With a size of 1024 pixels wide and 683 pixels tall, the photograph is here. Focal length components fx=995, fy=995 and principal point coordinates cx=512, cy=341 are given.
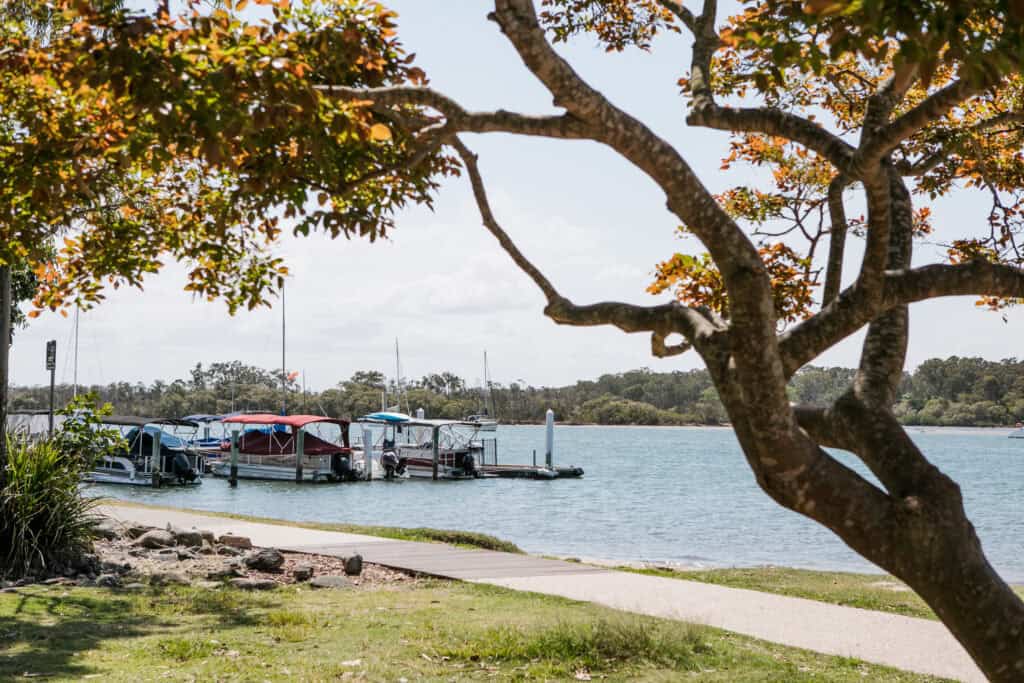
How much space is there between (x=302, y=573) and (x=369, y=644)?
11.9 feet

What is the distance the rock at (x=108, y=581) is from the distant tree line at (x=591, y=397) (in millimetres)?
105838

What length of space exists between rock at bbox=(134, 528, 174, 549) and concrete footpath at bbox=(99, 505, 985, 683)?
1.38 metres

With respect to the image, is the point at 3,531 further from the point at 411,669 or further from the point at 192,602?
the point at 411,669

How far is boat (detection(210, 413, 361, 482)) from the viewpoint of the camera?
155 ft

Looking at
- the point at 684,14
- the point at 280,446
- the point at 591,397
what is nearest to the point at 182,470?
the point at 280,446

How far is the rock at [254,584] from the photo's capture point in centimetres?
994

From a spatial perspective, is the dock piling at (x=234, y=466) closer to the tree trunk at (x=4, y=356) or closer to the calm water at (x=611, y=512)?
the calm water at (x=611, y=512)

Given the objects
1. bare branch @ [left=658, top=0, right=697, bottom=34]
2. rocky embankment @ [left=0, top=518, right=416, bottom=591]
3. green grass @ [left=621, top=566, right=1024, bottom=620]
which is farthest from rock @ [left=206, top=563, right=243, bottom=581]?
bare branch @ [left=658, top=0, right=697, bottom=34]

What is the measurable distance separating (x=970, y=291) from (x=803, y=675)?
3.37 metres

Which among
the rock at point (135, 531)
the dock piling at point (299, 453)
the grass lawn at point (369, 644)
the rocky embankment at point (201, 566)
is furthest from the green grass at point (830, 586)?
the dock piling at point (299, 453)

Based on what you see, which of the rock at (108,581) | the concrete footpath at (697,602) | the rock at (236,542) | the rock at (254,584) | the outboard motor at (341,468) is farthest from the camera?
the outboard motor at (341,468)

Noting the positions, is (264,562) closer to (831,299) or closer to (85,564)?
(85,564)

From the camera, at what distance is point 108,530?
12820 mm

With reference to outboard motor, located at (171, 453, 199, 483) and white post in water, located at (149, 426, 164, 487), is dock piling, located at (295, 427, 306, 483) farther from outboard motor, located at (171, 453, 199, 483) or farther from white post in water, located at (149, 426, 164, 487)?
white post in water, located at (149, 426, 164, 487)
